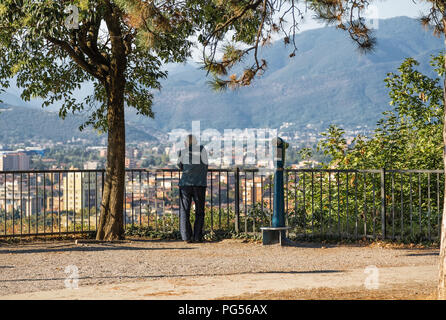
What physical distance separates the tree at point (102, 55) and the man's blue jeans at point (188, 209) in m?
1.36

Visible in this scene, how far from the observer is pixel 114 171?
41.4 ft

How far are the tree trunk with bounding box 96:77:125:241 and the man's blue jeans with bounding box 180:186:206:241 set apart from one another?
134 centimetres

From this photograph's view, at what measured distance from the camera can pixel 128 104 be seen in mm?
14555

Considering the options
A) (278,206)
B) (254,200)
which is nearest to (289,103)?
(254,200)

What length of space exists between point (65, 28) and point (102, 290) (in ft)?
19.2

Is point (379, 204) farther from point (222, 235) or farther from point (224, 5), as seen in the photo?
point (224, 5)

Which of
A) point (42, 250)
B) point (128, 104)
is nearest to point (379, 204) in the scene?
point (128, 104)

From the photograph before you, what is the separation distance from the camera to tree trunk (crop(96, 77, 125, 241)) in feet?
41.1

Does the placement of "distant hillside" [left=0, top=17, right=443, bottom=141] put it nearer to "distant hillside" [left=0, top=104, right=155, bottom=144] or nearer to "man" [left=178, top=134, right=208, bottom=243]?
"distant hillside" [left=0, top=104, right=155, bottom=144]

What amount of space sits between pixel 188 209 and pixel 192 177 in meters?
0.63

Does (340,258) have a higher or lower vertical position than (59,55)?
lower

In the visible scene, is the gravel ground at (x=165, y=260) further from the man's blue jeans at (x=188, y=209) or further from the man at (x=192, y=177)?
the man at (x=192, y=177)

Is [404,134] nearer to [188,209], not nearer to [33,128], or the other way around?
[188,209]

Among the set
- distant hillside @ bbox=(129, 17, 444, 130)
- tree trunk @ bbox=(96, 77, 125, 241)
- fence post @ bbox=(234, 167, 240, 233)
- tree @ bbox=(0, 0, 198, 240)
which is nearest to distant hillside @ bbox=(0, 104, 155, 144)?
distant hillside @ bbox=(129, 17, 444, 130)
